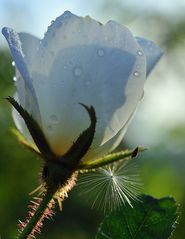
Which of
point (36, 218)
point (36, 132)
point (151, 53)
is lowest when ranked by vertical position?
point (36, 218)

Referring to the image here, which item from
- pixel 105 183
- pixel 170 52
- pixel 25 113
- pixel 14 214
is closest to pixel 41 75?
pixel 25 113

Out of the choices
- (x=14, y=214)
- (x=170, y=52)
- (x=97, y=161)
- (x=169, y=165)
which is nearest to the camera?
(x=97, y=161)

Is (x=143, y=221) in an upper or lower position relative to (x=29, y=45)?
lower

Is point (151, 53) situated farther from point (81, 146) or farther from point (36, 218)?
point (36, 218)

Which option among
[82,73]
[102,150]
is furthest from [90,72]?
[102,150]

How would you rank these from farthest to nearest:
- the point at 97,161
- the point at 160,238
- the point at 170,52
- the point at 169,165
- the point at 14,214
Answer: the point at 170,52, the point at 169,165, the point at 14,214, the point at 97,161, the point at 160,238

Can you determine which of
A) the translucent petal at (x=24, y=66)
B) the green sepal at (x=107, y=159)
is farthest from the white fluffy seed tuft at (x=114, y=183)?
the translucent petal at (x=24, y=66)

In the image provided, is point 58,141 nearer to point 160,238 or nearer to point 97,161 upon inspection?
point 97,161
